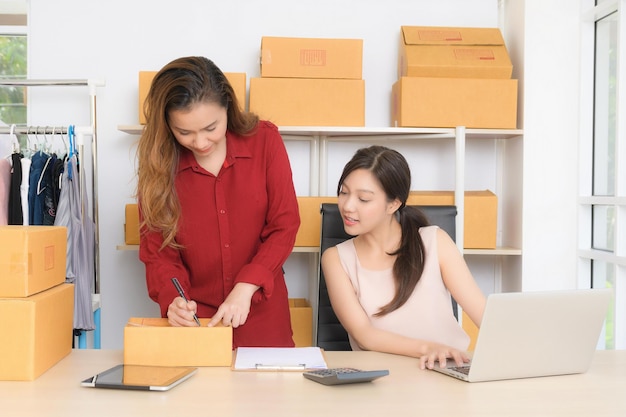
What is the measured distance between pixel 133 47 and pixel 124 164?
1.73 ft

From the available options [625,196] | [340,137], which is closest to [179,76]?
[340,137]

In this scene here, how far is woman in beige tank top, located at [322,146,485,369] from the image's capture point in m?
2.03

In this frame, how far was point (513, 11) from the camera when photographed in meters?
3.30

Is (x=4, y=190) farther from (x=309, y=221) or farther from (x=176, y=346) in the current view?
(x=176, y=346)

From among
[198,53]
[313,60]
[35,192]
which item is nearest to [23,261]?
[35,192]

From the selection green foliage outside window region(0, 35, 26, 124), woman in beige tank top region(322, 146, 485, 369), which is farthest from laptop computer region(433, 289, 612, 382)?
green foliage outside window region(0, 35, 26, 124)

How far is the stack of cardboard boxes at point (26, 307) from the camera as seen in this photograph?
1463mm

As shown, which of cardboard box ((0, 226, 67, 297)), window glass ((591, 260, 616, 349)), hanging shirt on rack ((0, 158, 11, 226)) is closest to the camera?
cardboard box ((0, 226, 67, 297))

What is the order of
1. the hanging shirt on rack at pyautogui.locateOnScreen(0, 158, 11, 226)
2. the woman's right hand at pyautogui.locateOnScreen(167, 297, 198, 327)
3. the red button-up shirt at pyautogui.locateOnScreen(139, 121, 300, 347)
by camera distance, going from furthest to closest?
the hanging shirt on rack at pyautogui.locateOnScreen(0, 158, 11, 226) < the red button-up shirt at pyautogui.locateOnScreen(139, 121, 300, 347) < the woman's right hand at pyautogui.locateOnScreen(167, 297, 198, 327)

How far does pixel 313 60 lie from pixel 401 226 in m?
1.09

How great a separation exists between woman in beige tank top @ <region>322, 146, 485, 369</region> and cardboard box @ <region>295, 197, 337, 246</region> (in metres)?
0.81

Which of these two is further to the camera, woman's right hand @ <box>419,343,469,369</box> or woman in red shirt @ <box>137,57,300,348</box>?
woman in red shirt @ <box>137,57,300,348</box>

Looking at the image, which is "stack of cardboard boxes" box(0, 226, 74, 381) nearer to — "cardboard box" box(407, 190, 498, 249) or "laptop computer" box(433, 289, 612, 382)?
"laptop computer" box(433, 289, 612, 382)

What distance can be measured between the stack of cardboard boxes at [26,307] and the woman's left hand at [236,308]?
1.14 feet
